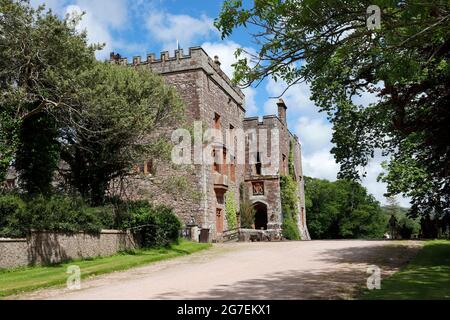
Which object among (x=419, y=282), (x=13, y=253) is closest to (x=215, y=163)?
(x=13, y=253)

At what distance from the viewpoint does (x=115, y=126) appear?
17172 mm

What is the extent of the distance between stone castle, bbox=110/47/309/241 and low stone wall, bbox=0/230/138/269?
3.77 metres

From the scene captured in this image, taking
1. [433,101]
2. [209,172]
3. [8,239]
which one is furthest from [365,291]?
[209,172]

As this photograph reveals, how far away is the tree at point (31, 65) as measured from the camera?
14391 millimetres

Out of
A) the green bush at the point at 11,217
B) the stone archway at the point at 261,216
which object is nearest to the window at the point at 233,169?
the stone archway at the point at 261,216

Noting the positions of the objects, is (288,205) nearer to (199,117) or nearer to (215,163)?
(215,163)

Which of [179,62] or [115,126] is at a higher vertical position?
[179,62]

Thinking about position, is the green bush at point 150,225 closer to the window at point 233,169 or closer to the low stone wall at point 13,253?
the low stone wall at point 13,253

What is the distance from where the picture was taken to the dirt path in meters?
8.82

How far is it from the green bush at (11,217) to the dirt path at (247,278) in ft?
9.20

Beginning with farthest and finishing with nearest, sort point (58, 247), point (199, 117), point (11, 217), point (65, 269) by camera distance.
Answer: point (199, 117)
point (58, 247)
point (65, 269)
point (11, 217)

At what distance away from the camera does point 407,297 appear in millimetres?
7715

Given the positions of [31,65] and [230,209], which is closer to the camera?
[31,65]

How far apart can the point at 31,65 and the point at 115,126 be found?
3.60m
